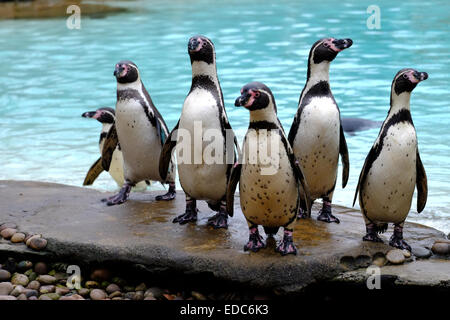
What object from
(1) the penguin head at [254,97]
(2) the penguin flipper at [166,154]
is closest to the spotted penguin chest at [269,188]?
(1) the penguin head at [254,97]

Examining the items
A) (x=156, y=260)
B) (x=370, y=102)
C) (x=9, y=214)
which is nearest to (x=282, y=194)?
(x=156, y=260)

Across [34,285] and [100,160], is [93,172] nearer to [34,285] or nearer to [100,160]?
[100,160]

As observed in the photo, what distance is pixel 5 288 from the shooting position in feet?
13.1

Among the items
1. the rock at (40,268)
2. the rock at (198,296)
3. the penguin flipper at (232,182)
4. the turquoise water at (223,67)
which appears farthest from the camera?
the turquoise water at (223,67)

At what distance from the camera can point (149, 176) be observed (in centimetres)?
512

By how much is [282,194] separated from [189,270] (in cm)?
66

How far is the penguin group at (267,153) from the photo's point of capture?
3.86 m

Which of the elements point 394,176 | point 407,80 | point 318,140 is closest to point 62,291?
point 318,140

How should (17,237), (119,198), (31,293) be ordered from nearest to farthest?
(31,293)
(17,237)
(119,198)

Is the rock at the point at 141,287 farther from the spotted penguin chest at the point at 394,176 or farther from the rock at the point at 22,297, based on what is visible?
the spotted penguin chest at the point at 394,176

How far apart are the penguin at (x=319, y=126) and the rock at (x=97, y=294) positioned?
149 centimetres

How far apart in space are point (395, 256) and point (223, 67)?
31.2 feet

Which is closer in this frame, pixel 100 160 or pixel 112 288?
pixel 112 288
